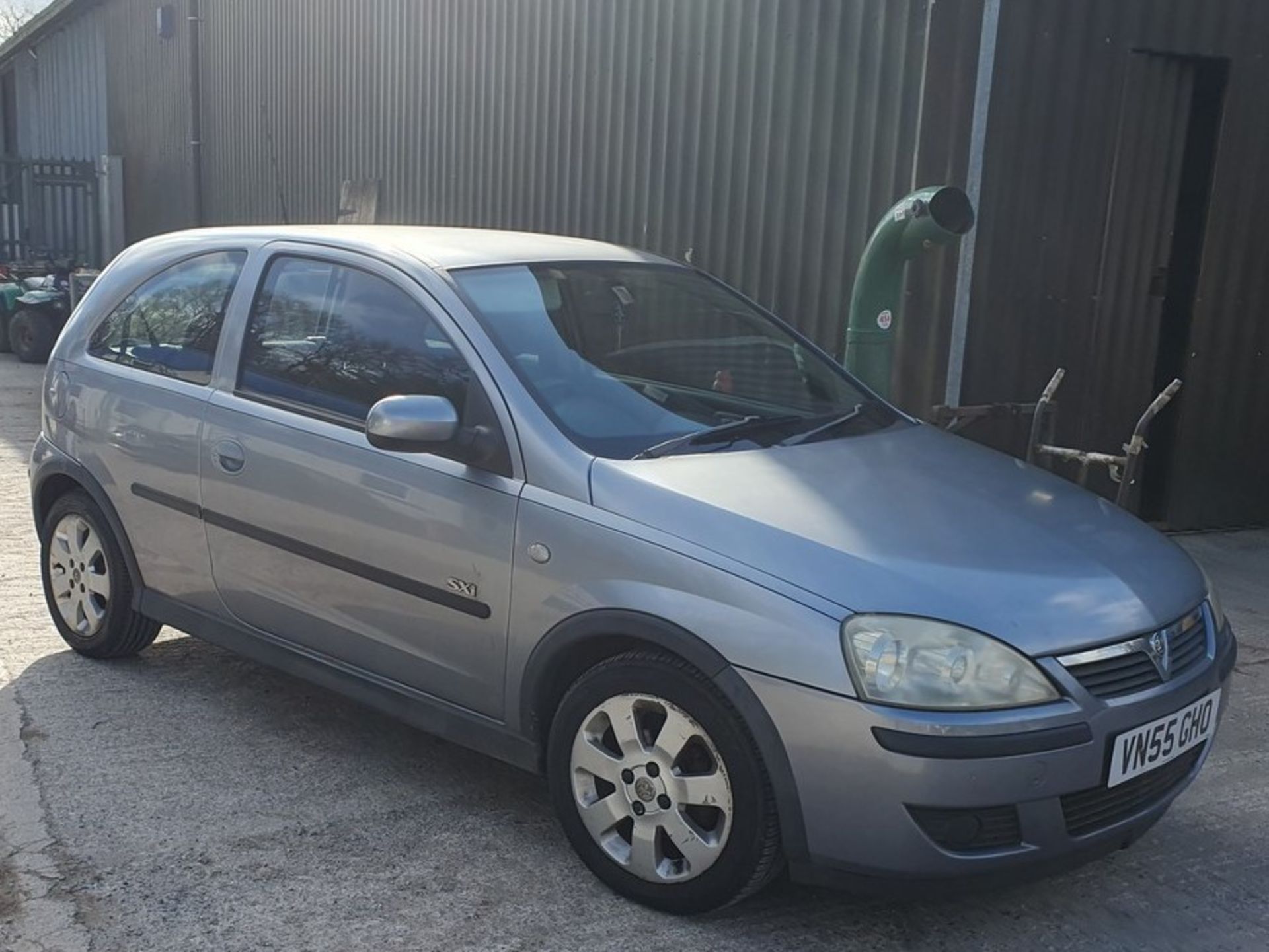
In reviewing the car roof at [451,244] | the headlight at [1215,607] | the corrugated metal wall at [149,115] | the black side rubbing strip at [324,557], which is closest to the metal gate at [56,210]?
the corrugated metal wall at [149,115]

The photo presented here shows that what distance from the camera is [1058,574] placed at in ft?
10.5

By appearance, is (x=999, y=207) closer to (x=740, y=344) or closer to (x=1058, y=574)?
(x=740, y=344)

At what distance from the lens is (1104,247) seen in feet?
24.0

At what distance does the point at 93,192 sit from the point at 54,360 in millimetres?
14861

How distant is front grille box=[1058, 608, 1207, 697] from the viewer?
3.01 meters

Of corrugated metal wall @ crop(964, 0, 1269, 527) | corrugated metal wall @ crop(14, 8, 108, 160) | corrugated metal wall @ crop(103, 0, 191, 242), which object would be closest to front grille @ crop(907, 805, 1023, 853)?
corrugated metal wall @ crop(964, 0, 1269, 527)

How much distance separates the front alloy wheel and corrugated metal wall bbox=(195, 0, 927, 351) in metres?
4.28

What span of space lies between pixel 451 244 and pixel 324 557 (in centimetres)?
106

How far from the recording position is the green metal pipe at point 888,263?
561 cm

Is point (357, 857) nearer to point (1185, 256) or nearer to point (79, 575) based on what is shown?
point (79, 575)

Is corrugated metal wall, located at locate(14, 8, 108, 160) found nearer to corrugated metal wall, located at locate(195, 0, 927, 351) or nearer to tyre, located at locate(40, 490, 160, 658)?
corrugated metal wall, located at locate(195, 0, 927, 351)

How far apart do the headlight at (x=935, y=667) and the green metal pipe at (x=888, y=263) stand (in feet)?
10.1

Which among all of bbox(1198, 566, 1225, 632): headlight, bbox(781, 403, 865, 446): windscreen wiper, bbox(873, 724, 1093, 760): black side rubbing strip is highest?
bbox(781, 403, 865, 446): windscreen wiper

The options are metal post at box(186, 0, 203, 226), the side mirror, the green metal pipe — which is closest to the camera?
the side mirror
